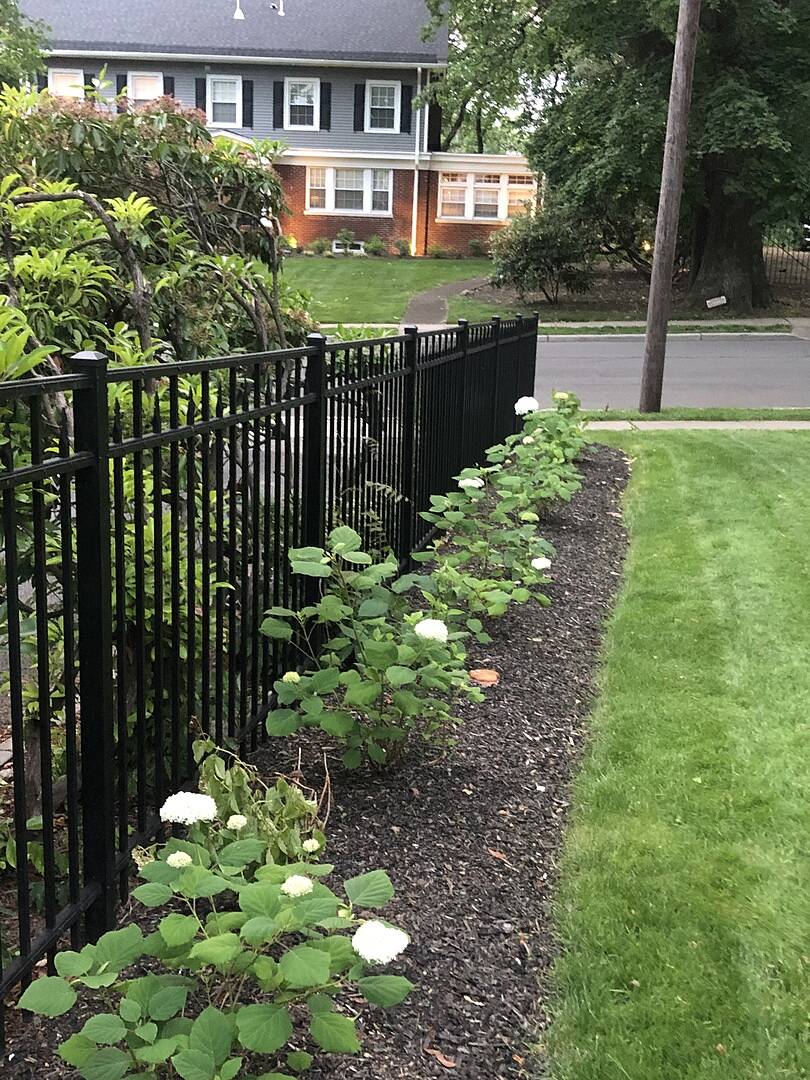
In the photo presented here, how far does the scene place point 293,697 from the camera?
11.7 ft

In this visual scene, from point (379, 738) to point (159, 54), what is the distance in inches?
1431

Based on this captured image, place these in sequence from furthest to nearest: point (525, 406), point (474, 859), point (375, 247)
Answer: point (375, 247)
point (525, 406)
point (474, 859)

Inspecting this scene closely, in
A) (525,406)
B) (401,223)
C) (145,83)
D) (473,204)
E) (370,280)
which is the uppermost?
(145,83)

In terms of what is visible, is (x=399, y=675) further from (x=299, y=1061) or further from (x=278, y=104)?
(x=278, y=104)

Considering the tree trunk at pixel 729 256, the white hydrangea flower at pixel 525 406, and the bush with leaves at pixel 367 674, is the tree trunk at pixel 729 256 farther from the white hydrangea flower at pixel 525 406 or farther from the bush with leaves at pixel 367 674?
the bush with leaves at pixel 367 674

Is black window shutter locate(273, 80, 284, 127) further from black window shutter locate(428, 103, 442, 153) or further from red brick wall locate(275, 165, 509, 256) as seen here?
black window shutter locate(428, 103, 442, 153)

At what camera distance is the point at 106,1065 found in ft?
6.54

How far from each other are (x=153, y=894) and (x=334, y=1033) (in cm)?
48

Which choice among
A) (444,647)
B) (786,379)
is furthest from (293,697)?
(786,379)

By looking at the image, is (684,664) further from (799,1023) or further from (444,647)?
(799,1023)

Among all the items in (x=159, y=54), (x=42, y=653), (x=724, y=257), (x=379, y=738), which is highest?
(x=159, y=54)

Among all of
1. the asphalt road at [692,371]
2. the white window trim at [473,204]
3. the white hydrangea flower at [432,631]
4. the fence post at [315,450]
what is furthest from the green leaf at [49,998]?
the white window trim at [473,204]

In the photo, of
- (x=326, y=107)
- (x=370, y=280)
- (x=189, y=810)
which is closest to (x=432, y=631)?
(x=189, y=810)

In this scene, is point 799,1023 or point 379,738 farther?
point 379,738
